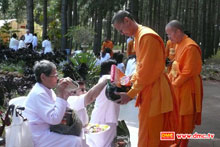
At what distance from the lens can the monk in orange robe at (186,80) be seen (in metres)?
4.98

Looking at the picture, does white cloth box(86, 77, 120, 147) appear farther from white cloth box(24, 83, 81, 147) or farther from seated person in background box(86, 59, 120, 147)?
white cloth box(24, 83, 81, 147)

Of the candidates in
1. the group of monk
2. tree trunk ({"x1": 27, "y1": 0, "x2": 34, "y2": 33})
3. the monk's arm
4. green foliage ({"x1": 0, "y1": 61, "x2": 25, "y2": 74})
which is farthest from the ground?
tree trunk ({"x1": 27, "y1": 0, "x2": 34, "y2": 33})

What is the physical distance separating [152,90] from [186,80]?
4.54ft

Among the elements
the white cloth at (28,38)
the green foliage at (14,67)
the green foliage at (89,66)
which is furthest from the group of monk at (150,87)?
the white cloth at (28,38)

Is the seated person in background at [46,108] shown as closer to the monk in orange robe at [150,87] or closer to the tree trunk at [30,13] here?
the monk in orange robe at [150,87]

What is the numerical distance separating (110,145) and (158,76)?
180cm

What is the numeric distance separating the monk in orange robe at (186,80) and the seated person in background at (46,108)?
1.92 meters

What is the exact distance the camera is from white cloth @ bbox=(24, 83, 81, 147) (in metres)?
3.53

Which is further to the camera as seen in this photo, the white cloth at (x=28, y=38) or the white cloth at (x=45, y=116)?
the white cloth at (x=28, y=38)

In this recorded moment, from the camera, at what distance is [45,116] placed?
3.53 m

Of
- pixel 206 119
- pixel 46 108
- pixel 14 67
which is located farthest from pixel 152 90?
pixel 14 67

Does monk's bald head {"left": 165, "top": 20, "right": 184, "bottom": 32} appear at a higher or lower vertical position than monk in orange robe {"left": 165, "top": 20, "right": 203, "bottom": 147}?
higher

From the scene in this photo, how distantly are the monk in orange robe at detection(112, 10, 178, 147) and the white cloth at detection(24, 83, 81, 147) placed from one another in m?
0.70

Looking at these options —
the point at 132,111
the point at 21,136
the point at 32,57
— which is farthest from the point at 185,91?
the point at 32,57
